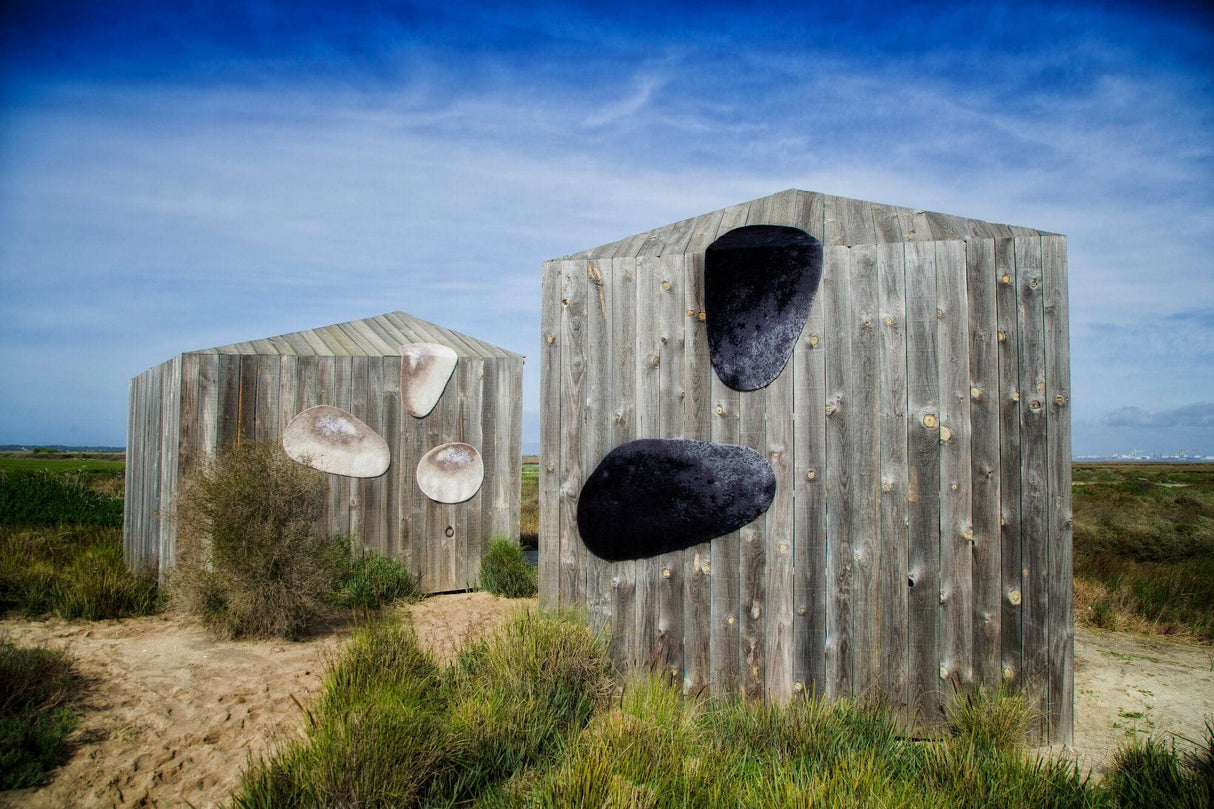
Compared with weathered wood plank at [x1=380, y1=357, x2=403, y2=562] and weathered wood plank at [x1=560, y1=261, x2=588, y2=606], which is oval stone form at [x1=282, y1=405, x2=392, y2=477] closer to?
weathered wood plank at [x1=380, y1=357, x2=403, y2=562]

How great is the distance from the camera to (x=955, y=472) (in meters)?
3.50

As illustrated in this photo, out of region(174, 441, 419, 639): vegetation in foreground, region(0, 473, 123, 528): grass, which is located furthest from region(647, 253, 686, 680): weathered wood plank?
region(0, 473, 123, 528): grass

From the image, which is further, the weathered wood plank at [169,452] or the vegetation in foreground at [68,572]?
the weathered wood plank at [169,452]

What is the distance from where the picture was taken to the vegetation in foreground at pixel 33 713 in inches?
111

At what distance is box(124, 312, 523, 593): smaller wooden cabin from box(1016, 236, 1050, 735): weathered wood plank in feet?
Result: 15.7

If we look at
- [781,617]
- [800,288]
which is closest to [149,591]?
[781,617]

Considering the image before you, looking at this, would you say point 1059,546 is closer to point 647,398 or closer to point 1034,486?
point 1034,486

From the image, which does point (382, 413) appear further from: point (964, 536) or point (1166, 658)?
point (1166, 658)

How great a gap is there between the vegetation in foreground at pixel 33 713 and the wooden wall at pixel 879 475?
2.51 metres

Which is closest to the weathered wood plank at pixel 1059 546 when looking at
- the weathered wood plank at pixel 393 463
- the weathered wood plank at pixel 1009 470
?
the weathered wood plank at pixel 1009 470

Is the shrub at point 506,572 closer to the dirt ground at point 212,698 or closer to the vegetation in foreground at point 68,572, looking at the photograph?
the dirt ground at point 212,698

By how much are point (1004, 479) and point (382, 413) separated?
5329mm

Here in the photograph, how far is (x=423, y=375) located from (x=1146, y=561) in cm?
931

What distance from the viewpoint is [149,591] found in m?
5.80
